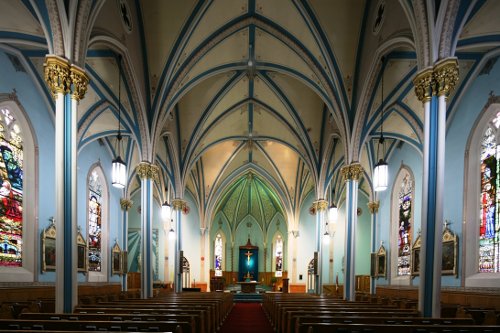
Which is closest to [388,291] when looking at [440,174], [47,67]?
[440,174]

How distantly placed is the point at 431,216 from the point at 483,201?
708cm

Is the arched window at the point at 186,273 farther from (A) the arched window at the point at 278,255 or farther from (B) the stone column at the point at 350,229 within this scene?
(B) the stone column at the point at 350,229

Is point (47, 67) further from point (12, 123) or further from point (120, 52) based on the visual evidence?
point (12, 123)

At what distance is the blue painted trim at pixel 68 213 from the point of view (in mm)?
8141

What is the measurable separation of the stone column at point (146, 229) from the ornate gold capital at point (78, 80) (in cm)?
687

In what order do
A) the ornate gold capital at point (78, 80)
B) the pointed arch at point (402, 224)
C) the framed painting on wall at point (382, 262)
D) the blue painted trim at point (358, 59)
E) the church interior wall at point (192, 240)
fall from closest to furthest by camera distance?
the ornate gold capital at point (78, 80) → the blue painted trim at point (358, 59) → the pointed arch at point (402, 224) → the framed painting on wall at point (382, 262) → the church interior wall at point (192, 240)

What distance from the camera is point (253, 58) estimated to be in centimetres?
1747

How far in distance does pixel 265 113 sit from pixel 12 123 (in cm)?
1372

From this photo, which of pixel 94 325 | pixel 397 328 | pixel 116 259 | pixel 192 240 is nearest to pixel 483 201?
pixel 397 328

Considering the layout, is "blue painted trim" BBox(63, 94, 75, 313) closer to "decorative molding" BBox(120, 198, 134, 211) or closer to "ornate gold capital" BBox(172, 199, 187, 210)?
"ornate gold capital" BBox(172, 199, 187, 210)

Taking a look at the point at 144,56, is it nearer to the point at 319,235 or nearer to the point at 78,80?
the point at 78,80

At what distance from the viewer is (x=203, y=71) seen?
16891 mm

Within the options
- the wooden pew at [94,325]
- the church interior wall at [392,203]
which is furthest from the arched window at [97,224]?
the church interior wall at [392,203]

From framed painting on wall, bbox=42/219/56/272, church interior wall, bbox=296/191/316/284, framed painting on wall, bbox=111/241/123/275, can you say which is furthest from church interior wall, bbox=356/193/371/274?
framed painting on wall, bbox=42/219/56/272
